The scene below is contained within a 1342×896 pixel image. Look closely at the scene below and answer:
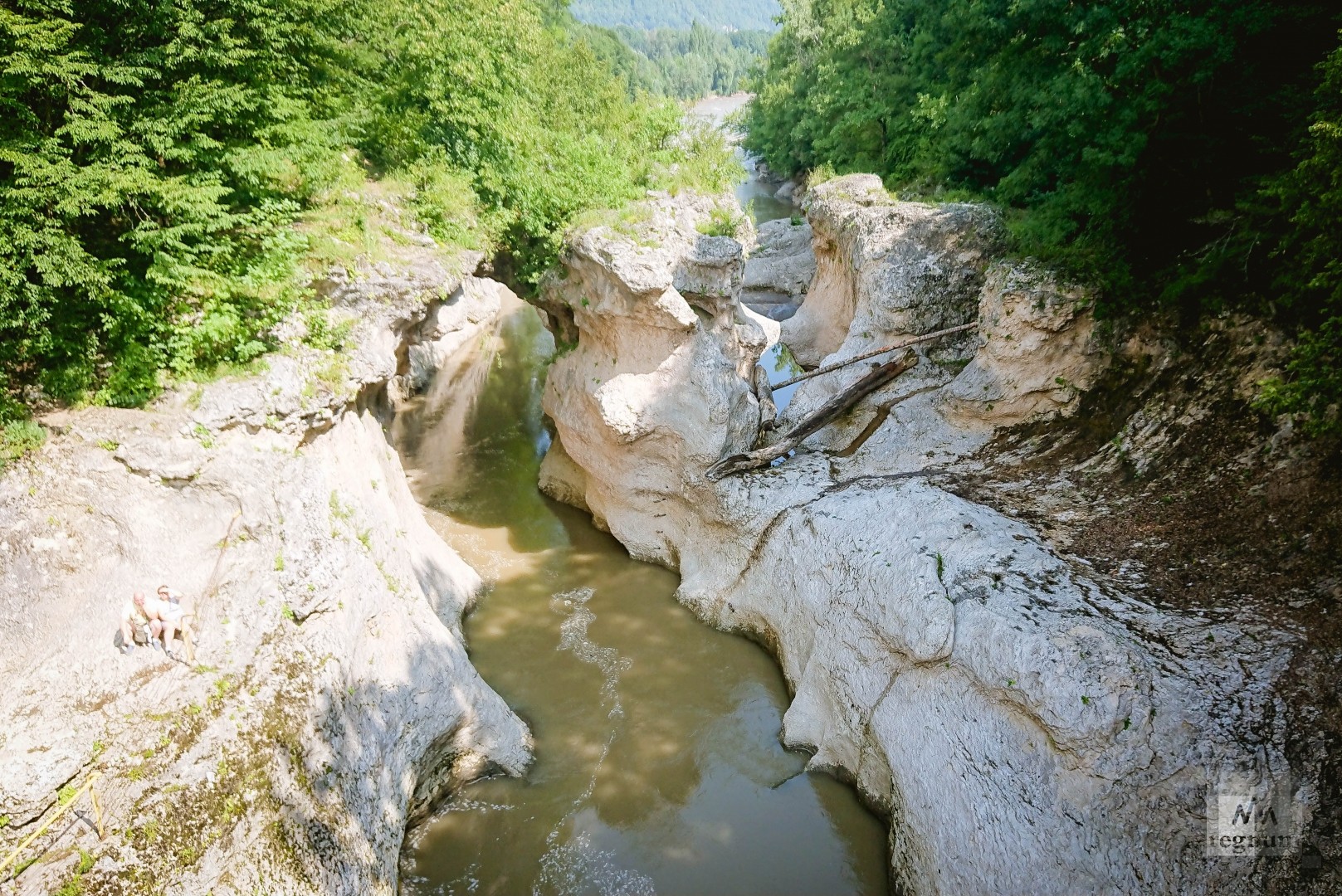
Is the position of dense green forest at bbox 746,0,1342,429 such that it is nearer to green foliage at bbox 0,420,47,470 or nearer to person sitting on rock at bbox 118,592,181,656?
person sitting on rock at bbox 118,592,181,656

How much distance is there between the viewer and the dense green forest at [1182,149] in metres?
6.00

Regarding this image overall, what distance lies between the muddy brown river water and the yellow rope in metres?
3.17

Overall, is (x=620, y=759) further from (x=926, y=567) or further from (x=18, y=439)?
(x=18, y=439)

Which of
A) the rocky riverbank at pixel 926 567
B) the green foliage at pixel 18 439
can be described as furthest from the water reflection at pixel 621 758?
the green foliage at pixel 18 439

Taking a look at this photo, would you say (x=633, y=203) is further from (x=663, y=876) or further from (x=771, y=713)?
(x=663, y=876)

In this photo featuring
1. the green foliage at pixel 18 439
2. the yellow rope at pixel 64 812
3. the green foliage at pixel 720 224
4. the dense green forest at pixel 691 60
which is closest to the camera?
the yellow rope at pixel 64 812

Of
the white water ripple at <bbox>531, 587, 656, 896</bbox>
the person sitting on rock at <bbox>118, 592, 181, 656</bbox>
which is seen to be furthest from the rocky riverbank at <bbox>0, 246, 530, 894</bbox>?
the white water ripple at <bbox>531, 587, 656, 896</bbox>

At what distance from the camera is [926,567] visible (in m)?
8.22

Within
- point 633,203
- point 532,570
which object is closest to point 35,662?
point 532,570

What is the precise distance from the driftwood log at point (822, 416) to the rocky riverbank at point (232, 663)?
5393 millimetres

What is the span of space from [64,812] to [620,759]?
5501 mm

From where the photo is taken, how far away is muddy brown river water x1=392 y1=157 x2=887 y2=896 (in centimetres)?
753

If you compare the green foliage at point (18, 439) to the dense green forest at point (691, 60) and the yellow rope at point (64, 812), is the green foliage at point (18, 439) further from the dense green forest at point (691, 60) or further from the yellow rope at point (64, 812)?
the dense green forest at point (691, 60)

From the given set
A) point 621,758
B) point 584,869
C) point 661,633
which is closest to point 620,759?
point 621,758
